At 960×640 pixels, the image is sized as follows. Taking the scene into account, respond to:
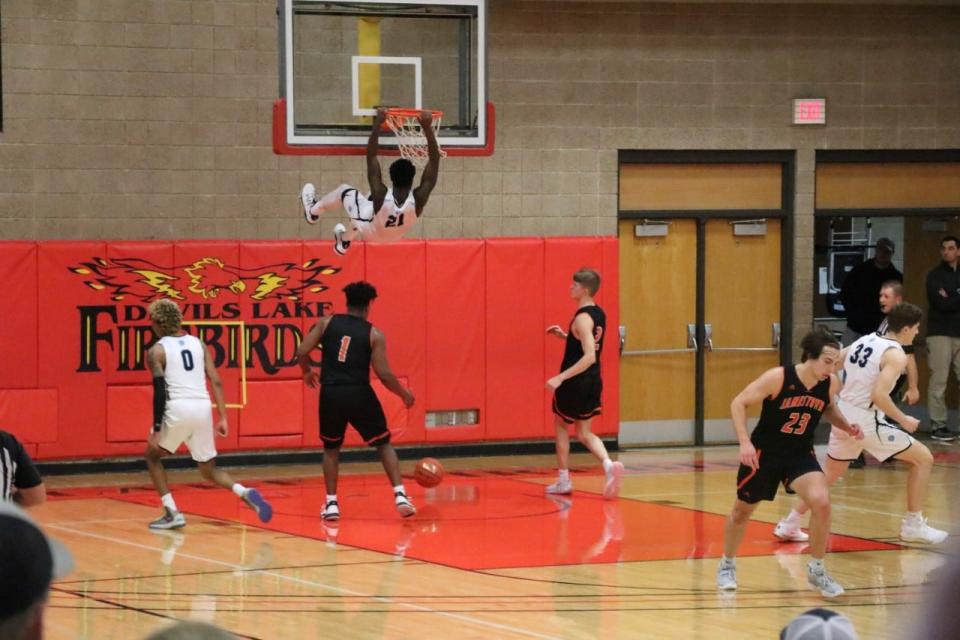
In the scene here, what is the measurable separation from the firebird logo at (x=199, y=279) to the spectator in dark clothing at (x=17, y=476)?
8.72 meters

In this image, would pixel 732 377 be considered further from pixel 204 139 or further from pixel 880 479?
pixel 204 139

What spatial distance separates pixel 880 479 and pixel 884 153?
14.3 feet

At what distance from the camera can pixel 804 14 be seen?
16.3 metres

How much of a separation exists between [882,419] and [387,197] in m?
4.14

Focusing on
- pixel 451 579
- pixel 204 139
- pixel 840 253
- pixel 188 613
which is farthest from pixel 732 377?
pixel 188 613

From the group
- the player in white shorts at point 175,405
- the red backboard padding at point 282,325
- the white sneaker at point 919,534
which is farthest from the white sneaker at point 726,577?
the red backboard padding at point 282,325

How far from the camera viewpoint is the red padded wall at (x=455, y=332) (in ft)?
50.4

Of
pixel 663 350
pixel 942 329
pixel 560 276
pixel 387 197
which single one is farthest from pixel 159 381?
pixel 942 329

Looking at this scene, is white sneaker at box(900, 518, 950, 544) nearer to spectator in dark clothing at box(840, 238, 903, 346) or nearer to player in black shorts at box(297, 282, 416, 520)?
player in black shorts at box(297, 282, 416, 520)

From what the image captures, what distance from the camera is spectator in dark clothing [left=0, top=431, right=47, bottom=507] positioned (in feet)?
18.8

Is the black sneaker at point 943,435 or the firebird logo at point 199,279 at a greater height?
the firebird logo at point 199,279

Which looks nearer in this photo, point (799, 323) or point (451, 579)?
point (451, 579)

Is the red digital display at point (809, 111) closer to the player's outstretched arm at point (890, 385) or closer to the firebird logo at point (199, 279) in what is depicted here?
the firebird logo at point (199, 279)

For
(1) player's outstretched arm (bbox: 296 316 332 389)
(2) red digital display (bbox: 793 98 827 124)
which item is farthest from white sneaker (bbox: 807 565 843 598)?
(2) red digital display (bbox: 793 98 827 124)
